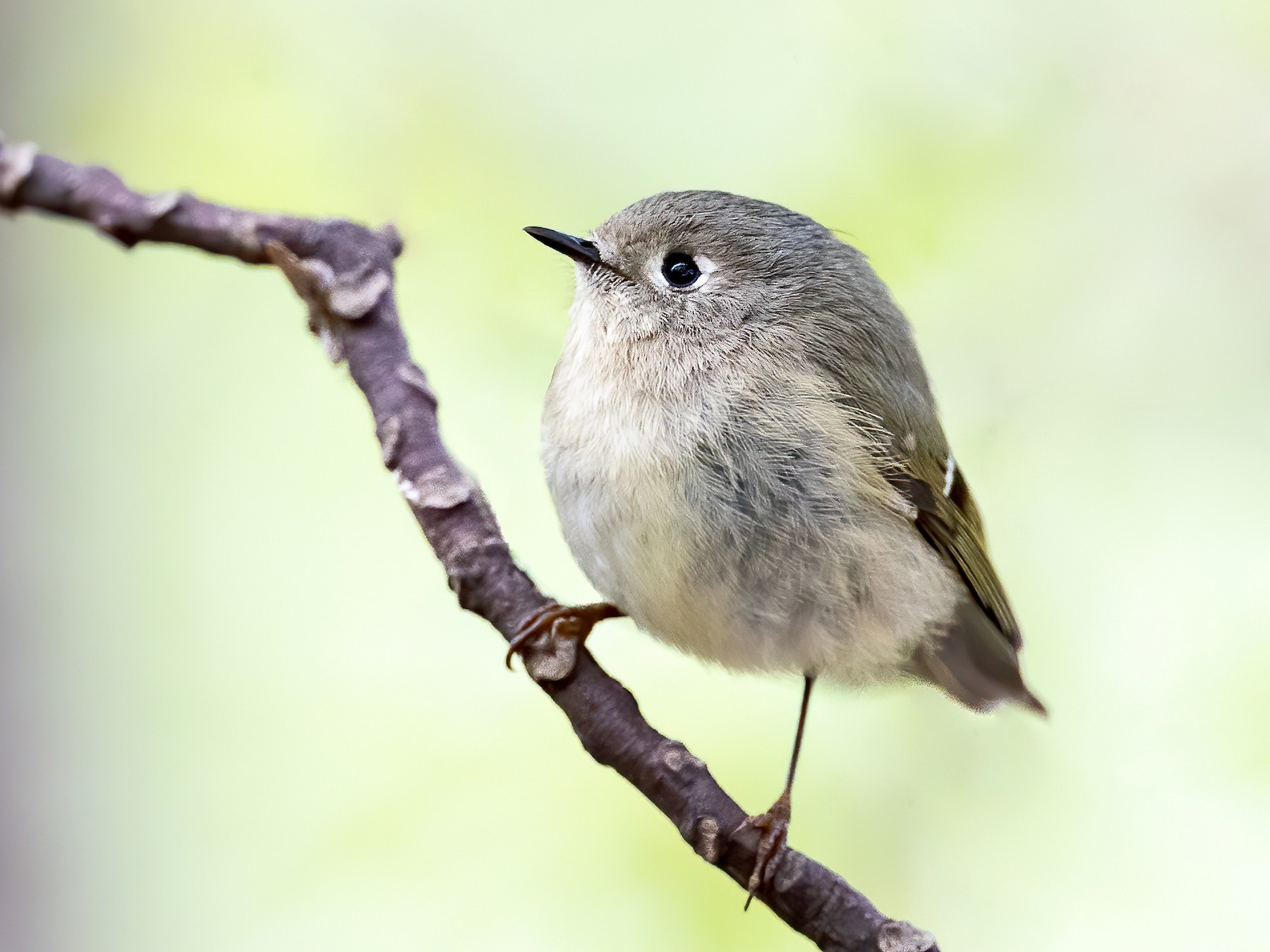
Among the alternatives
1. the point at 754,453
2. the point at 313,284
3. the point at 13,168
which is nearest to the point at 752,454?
the point at 754,453

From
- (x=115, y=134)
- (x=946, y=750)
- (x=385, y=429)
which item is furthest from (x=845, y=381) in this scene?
(x=115, y=134)

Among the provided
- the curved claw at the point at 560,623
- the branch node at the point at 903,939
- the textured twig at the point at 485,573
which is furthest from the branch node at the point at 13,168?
the branch node at the point at 903,939

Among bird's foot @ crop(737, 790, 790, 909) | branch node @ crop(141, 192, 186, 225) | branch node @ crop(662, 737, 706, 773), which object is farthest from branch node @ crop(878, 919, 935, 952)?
branch node @ crop(141, 192, 186, 225)

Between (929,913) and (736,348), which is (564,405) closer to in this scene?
(736,348)

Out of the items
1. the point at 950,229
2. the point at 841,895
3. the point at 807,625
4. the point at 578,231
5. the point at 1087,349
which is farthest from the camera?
the point at 1087,349

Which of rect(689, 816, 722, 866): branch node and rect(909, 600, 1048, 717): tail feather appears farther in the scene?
rect(909, 600, 1048, 717): tail feather

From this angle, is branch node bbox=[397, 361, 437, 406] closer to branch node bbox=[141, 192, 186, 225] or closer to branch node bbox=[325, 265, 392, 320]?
branch node bbox=[325, 265, 392, 320]

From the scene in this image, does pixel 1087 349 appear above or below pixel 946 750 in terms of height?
above

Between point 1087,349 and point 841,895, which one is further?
point 1087,349

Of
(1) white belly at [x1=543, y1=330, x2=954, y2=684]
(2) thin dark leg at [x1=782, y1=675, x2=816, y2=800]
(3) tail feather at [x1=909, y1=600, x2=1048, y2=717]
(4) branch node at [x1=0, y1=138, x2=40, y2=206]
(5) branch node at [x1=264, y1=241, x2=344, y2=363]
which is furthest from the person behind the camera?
(3) tail feather at [x1=909, y1=600, x2=1048, y2=717]
